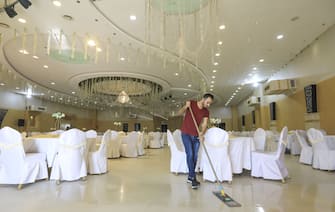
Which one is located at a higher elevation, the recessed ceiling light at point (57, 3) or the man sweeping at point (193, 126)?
the recessed ceiling light at point (57, 3)

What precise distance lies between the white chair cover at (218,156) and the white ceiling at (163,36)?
3171 mm

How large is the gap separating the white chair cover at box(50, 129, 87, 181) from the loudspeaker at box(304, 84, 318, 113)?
796 centimetres

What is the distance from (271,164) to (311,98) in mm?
5352

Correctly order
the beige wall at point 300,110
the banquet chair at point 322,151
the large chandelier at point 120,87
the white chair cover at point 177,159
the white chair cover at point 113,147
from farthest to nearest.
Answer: the large chandelier at point 120,87 < the white chair cover at point 113,147 < the beige wall at point 300,110 < the banquet chair at point 322,151 < the white chair cover at point 177,159

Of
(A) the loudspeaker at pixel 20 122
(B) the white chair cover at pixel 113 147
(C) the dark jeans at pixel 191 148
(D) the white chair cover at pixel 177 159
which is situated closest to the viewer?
(C) the dark jeans at pixel 191 148

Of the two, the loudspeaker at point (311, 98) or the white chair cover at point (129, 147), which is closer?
the loudspeaker at point (311, 98)

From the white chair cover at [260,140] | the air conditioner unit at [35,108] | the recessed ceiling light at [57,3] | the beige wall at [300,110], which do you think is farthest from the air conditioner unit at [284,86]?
the air conditioner unit at [35,108]

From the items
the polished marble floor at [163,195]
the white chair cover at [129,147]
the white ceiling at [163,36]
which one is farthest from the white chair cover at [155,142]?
the polished marble floor at [163,195]

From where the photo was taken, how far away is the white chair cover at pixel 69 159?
368 centimetres

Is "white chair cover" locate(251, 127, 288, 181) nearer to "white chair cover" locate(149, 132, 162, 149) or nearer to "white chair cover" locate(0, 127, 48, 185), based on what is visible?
A: "white chair cover" locate(0, 127, 48, 185)

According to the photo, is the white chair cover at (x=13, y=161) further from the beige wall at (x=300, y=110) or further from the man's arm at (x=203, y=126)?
the beige wall at (x=300, y=110)

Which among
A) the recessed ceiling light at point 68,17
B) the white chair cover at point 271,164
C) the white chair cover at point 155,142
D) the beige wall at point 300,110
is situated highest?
the recessed ceiling light at point 68,17

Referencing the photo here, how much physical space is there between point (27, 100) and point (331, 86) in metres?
21.3

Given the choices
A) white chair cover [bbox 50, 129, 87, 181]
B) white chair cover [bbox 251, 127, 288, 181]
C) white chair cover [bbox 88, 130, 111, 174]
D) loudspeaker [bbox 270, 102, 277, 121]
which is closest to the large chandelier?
loudspeaker [bbox 270, 102, 277, 121]
